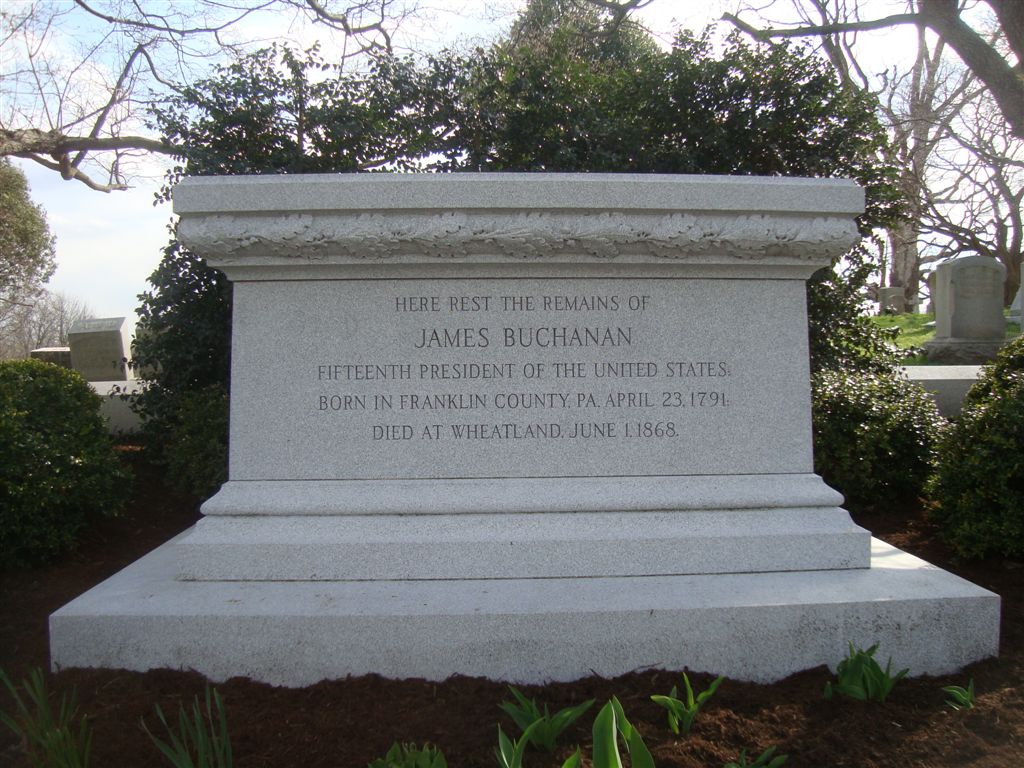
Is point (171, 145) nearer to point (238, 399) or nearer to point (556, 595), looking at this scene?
point (238, 399)

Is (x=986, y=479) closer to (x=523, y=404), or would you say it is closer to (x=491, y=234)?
(x=523, y=404)

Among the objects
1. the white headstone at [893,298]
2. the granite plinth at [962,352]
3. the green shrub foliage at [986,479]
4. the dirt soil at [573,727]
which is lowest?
the dirt soil at [573,727]

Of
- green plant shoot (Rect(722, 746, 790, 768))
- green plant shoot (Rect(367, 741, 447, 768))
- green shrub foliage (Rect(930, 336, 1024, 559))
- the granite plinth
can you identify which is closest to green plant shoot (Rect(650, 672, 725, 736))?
green plant shoot (Rect(722, 746, 790, 768))

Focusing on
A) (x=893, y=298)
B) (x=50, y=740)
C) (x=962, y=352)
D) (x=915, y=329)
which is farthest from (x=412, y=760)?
(x=893, y=298)

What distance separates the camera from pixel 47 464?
4.45m

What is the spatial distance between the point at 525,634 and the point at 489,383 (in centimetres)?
118

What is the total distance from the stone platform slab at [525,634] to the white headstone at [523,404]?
4 centimetres

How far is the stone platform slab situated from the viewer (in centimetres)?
302

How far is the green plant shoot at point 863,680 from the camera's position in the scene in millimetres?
2752

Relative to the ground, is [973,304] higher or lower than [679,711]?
higher

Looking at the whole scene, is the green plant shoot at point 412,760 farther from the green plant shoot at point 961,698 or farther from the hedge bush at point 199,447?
the hedge bush at point 199,447

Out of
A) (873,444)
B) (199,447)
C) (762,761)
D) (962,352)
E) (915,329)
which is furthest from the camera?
(915,329)

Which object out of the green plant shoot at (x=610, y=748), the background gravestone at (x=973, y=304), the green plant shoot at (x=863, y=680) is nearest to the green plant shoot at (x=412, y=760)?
the green plant shoot at (x=610, y=748)

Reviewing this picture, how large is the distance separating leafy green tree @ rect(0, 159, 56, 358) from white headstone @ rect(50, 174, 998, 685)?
22535 mm
